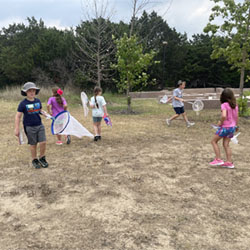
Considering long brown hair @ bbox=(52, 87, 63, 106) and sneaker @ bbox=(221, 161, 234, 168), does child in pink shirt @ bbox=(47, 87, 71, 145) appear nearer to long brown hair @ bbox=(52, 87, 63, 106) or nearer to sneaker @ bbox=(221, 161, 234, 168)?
long brown hair @ bbox=(52, 87, 63, 106)

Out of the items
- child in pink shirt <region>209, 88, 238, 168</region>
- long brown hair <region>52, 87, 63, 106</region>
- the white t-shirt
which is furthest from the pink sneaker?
long brown hair <region>52, 87, 63, 106</region>

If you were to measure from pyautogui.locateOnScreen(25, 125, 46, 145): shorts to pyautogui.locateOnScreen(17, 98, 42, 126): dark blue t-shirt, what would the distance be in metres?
0.08

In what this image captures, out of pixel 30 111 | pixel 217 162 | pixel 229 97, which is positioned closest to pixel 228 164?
pixel 217 162

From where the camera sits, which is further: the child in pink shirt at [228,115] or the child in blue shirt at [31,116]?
the child in blue shirt at [31,116]

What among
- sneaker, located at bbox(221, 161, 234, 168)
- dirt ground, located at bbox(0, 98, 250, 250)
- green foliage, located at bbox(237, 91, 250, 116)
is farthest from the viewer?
green foliage, located at bbox(237, 91, 250, 116)

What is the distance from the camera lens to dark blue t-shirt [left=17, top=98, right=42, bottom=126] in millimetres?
4734

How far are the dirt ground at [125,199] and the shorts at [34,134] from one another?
1.91ft

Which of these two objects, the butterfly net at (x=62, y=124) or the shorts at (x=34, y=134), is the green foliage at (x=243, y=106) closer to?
the butterfly net at (x=62, y=124)

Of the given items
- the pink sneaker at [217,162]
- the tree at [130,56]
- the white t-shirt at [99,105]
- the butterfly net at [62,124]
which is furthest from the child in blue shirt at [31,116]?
the tree at [130,56]

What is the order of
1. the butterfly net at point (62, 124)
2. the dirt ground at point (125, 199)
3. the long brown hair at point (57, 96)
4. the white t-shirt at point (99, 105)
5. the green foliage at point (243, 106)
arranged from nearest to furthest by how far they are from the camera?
the dirt ground at point (125, 199), the butterfly net at point (62, 124), the long brown hair at point (57, 96), the white t-shirt at point (99, 105), the green foliage at point (243, 106)

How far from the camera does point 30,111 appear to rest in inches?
189

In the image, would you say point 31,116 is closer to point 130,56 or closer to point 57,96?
point 57,96

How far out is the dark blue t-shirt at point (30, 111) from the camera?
473 centimetres

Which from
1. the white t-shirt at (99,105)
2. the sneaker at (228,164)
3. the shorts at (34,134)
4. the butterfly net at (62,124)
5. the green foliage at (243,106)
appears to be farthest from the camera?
the green foliage at (243,106)
